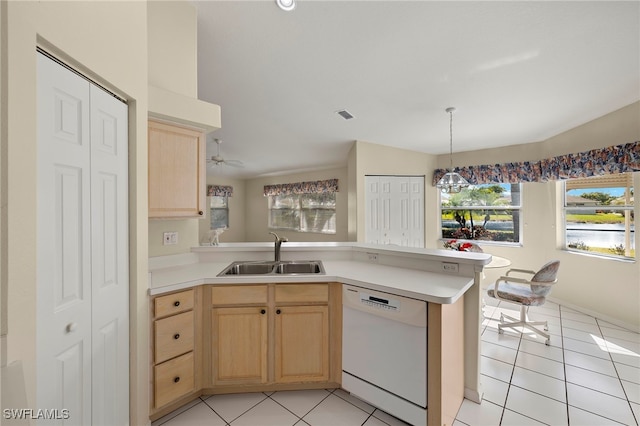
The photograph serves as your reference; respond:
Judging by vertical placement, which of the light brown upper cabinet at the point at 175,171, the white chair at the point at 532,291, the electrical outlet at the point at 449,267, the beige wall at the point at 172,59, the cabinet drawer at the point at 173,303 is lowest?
the white chair at the point at 532,291

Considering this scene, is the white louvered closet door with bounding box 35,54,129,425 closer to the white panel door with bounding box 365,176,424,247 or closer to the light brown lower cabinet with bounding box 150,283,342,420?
the light brown lower cabinet with bounding box 150,283,342,420

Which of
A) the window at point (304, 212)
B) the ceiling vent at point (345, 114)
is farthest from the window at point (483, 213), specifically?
the ceiling vent at point (345, 114)

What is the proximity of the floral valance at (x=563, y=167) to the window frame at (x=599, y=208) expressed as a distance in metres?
0.23

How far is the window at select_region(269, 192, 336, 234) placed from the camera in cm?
620

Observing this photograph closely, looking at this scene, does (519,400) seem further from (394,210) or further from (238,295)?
(394,210)

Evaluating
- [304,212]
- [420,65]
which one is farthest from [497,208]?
[304,212]

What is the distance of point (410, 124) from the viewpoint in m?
3.55

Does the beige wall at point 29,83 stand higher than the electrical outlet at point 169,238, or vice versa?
the beige wall at point 29,83

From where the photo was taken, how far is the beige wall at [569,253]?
2.93m

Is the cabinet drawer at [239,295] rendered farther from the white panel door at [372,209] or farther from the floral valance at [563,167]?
the floral valance at [563,167]

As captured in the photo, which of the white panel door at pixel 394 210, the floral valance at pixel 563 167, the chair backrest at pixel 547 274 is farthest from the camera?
the white panel door at pixel 394 210

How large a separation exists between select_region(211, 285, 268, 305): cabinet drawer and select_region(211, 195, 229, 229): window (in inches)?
234

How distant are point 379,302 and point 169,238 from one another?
173cm

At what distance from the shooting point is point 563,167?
3.52 m
